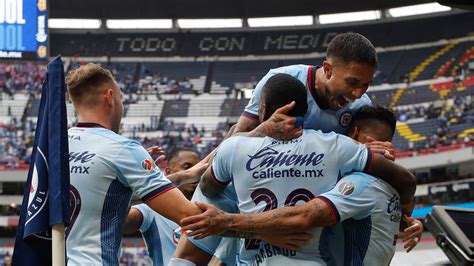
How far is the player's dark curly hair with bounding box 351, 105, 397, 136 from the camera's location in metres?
3.91

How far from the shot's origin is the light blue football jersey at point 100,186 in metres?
3.56

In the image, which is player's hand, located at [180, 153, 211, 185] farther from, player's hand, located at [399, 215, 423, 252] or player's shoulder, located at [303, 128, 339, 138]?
player's hand, located at [399, 215, 423, 252]

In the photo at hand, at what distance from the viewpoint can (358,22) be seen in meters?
41.2

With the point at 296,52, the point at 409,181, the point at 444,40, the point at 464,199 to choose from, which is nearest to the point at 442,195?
the point at 464,199

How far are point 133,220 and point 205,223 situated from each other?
5.57 ft

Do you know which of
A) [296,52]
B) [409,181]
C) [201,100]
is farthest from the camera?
[296,52]

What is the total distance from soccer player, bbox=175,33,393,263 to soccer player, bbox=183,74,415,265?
6 centimetres

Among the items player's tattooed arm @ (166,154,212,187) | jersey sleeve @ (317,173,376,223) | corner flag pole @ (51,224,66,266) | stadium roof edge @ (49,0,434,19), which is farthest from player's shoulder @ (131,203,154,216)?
stadium roof edge @ (49,0,434,19)

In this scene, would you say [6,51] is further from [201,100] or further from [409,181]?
[409,181]

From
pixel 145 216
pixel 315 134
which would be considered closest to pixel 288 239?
pixel 315 134

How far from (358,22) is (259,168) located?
127ft

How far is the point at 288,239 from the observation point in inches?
138

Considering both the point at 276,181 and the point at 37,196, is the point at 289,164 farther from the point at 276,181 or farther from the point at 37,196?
the point at 37,196

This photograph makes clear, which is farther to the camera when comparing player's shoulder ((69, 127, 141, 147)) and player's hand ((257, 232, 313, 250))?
player's shoulder ((69, 127, 141, 147))
